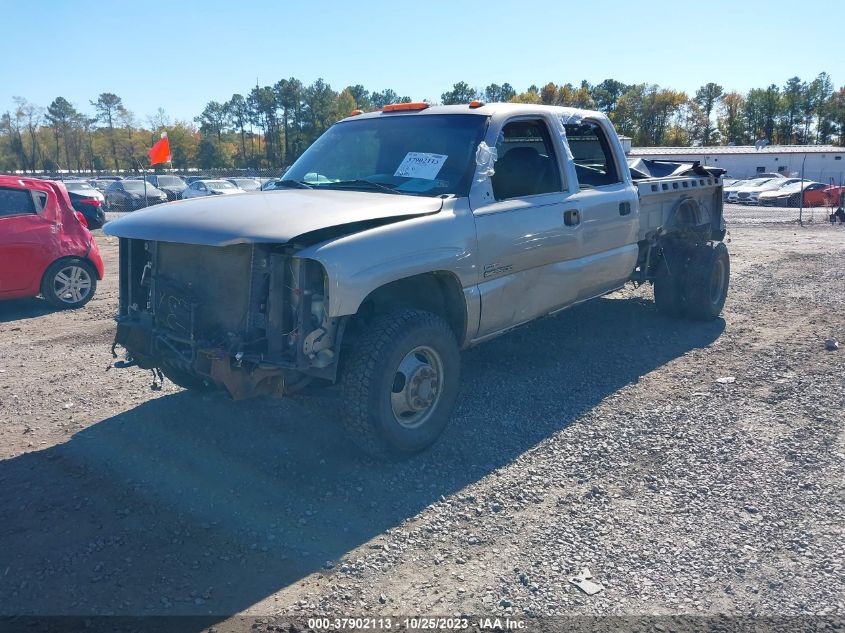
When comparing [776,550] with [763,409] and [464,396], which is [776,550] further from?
[464,396]

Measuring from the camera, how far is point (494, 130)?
5031mm

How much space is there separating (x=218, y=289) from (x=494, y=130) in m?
2.23

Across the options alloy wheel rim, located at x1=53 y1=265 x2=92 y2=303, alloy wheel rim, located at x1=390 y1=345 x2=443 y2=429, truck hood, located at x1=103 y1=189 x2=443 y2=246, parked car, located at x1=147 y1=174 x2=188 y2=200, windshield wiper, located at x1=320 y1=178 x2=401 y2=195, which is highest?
parked car, located at x1=147 y1=174 x2=188 y2=200

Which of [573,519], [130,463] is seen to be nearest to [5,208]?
[130,463]

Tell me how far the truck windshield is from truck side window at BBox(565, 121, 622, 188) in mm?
1549

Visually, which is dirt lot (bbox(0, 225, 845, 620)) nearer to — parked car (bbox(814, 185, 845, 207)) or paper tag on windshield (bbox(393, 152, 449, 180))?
paper tag on windshield (bbox(393, 152, 449, 180))

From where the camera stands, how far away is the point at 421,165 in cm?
497

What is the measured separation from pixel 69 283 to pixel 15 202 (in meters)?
1.14

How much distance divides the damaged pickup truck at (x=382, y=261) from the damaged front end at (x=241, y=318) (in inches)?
0.4

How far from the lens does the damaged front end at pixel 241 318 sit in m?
3.88

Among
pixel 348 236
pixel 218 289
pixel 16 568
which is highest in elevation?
pixel 348 236

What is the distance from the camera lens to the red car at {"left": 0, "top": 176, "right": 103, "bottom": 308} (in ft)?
27.9

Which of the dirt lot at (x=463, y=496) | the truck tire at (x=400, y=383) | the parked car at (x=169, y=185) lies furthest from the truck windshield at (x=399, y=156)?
the parked car at (x=169, y=185)

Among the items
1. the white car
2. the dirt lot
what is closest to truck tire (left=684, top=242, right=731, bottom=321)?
the dirt lot
